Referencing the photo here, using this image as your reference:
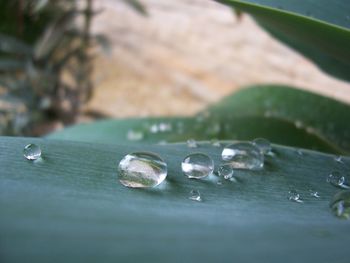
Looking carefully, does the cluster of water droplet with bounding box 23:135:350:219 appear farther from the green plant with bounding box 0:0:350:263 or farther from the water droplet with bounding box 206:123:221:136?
the water droplet with bounding box 206:123:221:136

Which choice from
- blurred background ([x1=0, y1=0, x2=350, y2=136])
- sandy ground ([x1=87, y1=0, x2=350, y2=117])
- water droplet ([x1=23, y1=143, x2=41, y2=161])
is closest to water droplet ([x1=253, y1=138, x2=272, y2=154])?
water droplet ([x1=23, y1=143, x2=41, y2=161])

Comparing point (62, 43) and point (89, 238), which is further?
point (62, 43)

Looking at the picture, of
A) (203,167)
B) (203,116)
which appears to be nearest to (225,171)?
(203,167)

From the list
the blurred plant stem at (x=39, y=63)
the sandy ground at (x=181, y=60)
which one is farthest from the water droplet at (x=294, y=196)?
the sandy ground at (x=181, y=60)

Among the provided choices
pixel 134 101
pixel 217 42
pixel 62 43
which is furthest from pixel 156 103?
pixel 62 43

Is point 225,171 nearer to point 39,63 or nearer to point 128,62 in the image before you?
point 39,63

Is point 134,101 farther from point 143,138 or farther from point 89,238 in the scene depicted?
point 89,238
